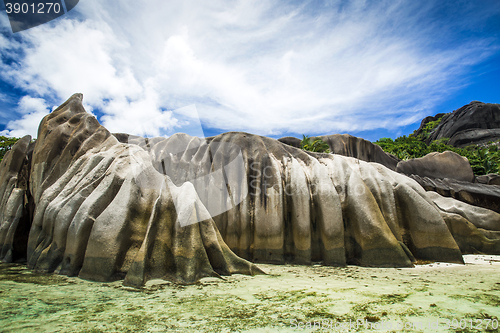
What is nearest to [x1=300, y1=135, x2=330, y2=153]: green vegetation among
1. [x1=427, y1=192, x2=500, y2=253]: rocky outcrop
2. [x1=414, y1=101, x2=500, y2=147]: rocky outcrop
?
[x1=427, y1=192, x2=500, y2=253]: rocky outcrop

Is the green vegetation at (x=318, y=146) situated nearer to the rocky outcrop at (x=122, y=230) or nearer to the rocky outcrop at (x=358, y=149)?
the rocky outcrop at (x=358, y=149)

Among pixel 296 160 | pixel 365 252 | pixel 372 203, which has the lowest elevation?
pixel 365 252

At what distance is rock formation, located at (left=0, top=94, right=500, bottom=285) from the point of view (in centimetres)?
414

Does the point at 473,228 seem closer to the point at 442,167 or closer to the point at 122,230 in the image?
the point at 442,167

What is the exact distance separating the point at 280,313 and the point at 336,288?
125 centimetres

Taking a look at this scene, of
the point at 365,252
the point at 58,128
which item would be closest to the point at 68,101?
the point at 58,128

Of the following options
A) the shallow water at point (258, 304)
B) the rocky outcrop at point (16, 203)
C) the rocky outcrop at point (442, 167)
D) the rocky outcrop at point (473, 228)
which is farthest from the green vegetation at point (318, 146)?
the rocky outcrop at point (16, 203)

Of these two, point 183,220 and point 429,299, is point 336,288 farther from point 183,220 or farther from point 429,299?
point 183,220

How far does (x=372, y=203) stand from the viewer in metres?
5.71

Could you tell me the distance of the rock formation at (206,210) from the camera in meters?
4.14

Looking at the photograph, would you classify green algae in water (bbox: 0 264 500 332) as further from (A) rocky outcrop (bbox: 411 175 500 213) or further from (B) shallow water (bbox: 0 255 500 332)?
(A) rocky outcrop (bbox: 411 175 500 213)

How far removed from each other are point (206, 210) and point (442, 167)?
393 inches

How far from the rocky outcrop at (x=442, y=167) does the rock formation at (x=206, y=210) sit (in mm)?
2489

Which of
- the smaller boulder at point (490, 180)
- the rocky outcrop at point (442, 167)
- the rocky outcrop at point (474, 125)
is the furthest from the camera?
the rocky outcrop at point (474, 125)
